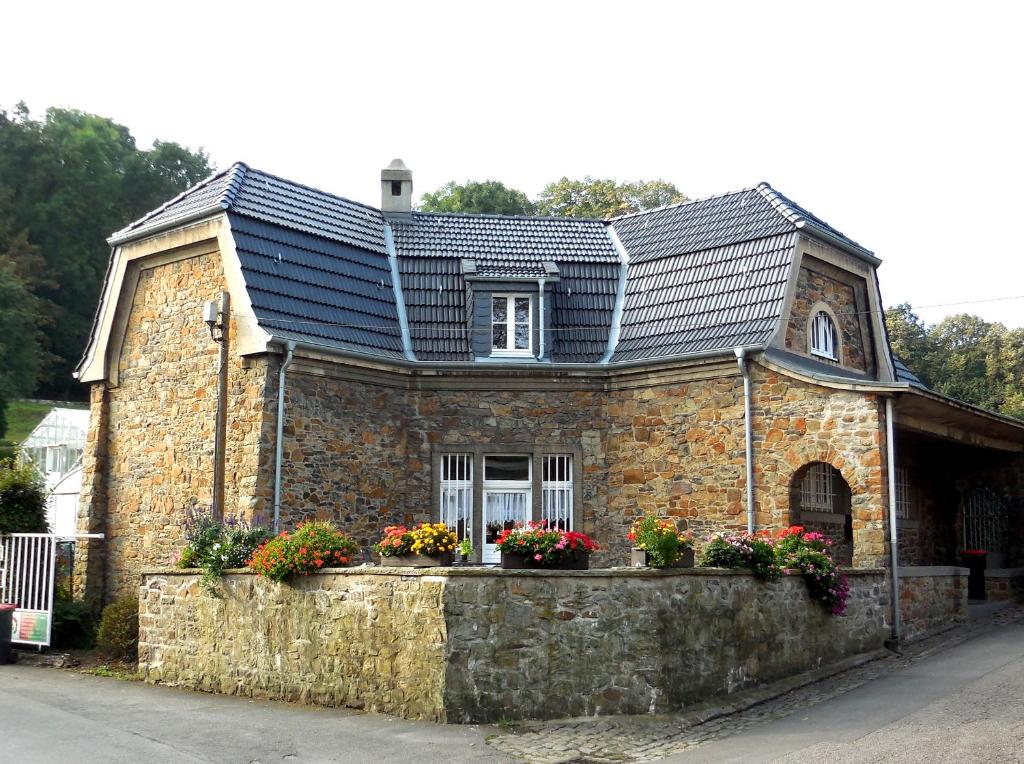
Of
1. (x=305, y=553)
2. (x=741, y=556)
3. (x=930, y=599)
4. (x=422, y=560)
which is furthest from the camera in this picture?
(x=930, y=599)

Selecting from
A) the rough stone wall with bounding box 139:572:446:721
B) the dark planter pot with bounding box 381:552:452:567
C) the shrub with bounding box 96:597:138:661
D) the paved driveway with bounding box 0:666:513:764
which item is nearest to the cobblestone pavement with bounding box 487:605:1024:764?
the paved driveway with bounding box 0:666:513:764

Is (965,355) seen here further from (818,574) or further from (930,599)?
(818,574)

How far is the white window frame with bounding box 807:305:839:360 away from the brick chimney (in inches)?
344

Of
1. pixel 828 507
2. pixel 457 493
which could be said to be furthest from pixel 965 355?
pixel 457 493

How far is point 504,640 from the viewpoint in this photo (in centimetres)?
1274

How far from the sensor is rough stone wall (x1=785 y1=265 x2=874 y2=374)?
2067 centimetres

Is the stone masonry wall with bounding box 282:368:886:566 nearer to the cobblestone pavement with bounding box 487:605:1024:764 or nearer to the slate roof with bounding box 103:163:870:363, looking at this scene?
the slate roof with bounding box 103:163:870:363

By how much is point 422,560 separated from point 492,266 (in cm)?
975

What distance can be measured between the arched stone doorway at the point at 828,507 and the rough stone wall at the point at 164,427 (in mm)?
9590

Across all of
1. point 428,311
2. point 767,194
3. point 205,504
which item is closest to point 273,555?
point 205,504

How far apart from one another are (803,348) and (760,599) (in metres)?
7.23

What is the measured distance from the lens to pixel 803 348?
2080cm

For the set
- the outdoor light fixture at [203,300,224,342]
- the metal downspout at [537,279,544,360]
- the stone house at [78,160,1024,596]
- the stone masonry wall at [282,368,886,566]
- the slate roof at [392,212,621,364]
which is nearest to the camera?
the stone masonry wall at [282,368,886,566]

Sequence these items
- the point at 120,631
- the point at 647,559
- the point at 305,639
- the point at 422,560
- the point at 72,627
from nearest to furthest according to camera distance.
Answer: the point at 422,560 < the point at 647,559 < the point at 305,639 < the point at 120,631 < the point at 72,627
